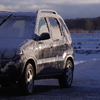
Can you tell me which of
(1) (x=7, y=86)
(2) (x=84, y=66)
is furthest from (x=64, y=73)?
(2) (x=84, y=66)

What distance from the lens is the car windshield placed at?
11.0 m

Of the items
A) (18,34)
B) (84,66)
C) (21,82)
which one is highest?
(18,34)

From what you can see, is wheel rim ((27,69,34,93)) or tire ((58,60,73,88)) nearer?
wheel rim ((27,69,34,93))

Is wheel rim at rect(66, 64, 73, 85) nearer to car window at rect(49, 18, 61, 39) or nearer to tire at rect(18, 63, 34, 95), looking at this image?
car window at rect(49, 18, 61, 39)

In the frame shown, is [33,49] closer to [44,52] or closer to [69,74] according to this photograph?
[44,52]

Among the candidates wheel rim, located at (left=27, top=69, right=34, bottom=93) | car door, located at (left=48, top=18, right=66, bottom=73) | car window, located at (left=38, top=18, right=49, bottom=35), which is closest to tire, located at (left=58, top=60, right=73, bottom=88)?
car door, located at (left=48, top=18, right=66, bottom=73)

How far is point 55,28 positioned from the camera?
1250cm

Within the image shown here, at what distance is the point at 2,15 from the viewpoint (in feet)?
38.6

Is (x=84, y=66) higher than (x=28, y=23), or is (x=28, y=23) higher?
(x=28, y=23)

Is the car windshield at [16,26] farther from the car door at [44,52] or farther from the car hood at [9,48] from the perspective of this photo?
the car hood at [9,48]

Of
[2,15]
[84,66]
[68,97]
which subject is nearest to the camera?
[68,97]

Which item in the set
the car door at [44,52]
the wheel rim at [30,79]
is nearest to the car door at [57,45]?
the car door at [44,52]

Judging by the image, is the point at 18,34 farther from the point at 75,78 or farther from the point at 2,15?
the point at 75,78

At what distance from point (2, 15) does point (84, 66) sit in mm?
6158
